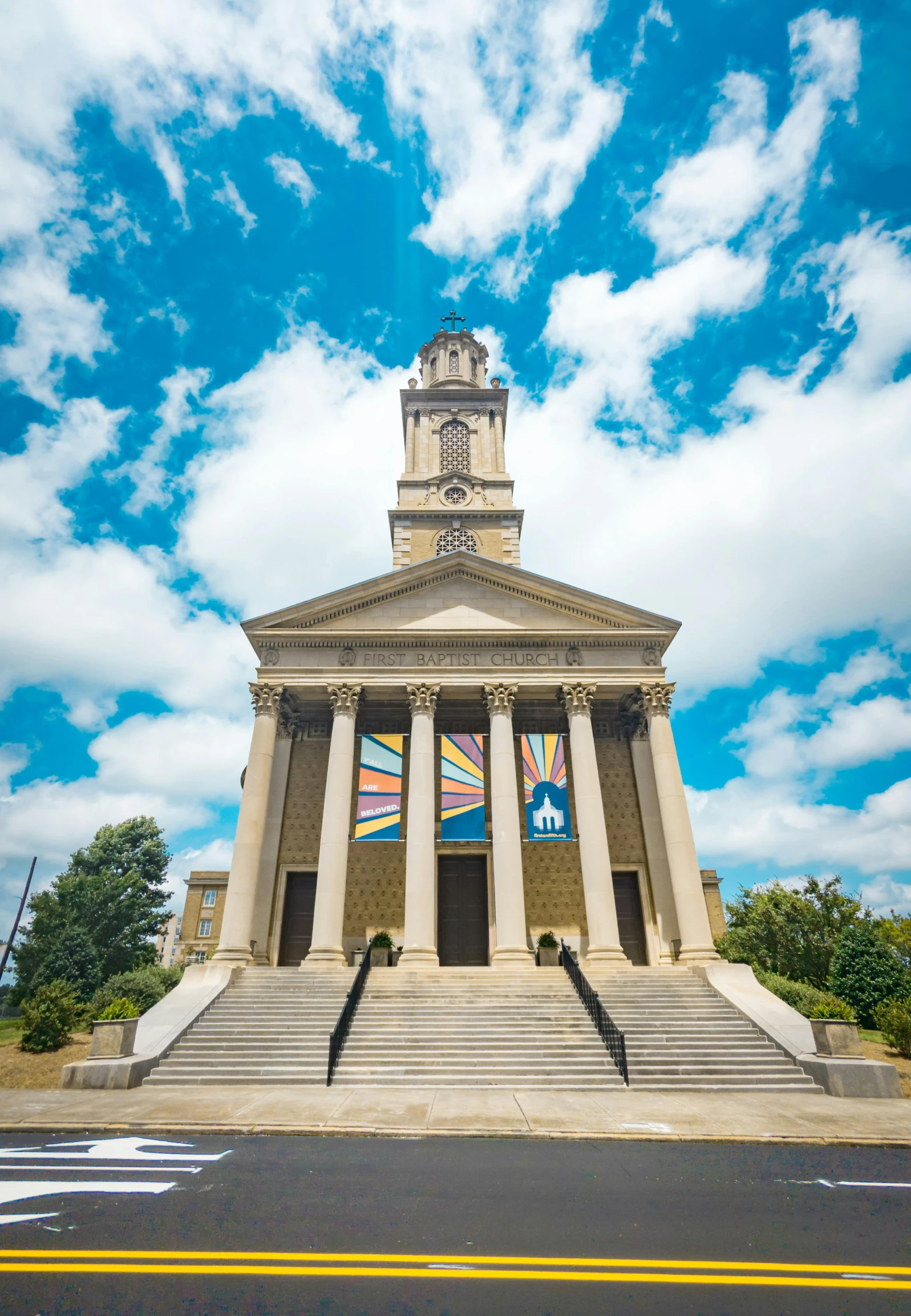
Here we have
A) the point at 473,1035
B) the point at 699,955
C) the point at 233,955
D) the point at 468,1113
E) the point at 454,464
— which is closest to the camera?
the point at 468,1113

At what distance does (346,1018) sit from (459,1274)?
10280 mm

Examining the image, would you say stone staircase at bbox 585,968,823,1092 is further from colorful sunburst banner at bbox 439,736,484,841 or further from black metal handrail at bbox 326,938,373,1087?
black metal handrail at bbox 326,938,373,1087

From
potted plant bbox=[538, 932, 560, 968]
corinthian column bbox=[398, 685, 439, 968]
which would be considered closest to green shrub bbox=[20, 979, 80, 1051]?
corinthian column bbox=[398, 685, 439, 968]

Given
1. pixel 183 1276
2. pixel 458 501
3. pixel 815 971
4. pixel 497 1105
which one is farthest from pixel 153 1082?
pixel 458 501

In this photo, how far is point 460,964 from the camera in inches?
893

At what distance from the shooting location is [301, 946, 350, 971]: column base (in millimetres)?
17703

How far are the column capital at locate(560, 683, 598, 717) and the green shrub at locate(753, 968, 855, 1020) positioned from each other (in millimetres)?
8965

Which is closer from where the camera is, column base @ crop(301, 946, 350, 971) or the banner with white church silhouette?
column base @ crop(301, 946, 350, 971)

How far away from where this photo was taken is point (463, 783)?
20375 mm

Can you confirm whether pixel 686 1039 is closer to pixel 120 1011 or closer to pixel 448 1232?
pixel 448 1232

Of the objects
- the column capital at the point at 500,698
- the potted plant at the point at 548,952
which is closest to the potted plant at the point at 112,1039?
the potted plant at the point at 548,952

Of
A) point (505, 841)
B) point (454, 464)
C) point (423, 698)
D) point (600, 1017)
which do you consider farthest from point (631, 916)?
point (454, 464)

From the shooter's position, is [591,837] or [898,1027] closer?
[898,1027]

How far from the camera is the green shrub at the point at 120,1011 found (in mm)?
13273
